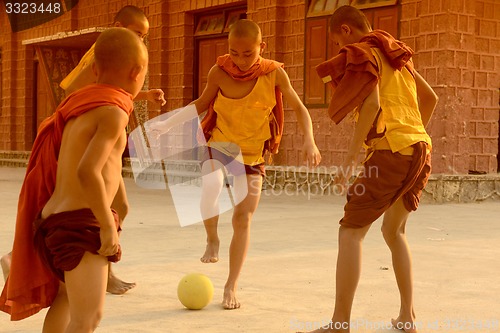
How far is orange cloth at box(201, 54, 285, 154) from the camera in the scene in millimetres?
4359

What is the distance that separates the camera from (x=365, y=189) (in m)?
3.45

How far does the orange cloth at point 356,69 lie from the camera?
11.2 ft

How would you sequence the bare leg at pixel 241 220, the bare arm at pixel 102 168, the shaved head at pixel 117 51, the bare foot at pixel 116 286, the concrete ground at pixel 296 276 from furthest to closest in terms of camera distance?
the bare foot at pixel 116 286 < the bare leg at pixel 241 220 < the concrete ground at pixel 296 276 < the shaved head at pixel 117 51 < the bare arm at pixel 102 168

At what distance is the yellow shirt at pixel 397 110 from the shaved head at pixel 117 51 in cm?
126

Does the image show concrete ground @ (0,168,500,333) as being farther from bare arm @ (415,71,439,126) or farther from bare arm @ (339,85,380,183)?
bare arm @ (415,71,439,126)

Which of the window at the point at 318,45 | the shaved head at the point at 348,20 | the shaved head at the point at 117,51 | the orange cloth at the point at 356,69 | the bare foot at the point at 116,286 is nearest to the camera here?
the shaved head at the point at 117,51

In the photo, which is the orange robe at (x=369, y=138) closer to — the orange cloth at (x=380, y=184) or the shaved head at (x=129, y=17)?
the orange cloth at (x=380, y=184)

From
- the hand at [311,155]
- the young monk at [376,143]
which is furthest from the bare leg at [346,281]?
the hand at [311,155]

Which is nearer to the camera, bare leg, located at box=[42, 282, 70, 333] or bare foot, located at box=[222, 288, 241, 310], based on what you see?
bare leg, located at box=[42, 282, 70, 333]

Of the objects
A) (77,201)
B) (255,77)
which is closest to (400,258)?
(255,77)

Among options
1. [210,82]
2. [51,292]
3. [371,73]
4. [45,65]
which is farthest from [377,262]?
[45,65]

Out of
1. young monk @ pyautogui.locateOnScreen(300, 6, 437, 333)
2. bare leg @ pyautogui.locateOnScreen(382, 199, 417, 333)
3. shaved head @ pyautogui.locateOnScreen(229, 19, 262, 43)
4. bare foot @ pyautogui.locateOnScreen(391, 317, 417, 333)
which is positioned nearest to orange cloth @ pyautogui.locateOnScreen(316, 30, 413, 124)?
young monk @ pyautogui.locateOnScreen(300, 6, 437, 333)

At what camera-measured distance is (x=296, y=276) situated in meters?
4.96

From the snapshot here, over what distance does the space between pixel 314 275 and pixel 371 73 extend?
190 centimetres
